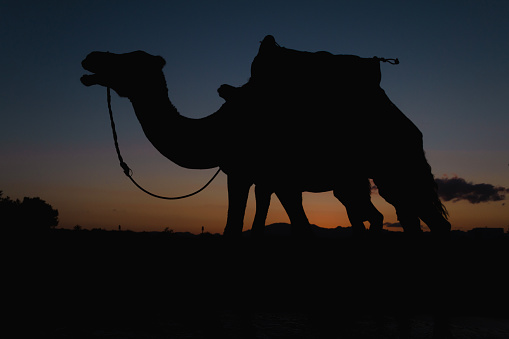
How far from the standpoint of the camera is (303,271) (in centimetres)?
592

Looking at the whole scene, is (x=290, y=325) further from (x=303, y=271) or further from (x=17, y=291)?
(x=17, y=291)

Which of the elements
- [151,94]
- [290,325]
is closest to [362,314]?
[290,325]

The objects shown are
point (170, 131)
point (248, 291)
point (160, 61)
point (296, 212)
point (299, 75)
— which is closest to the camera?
point (248, 291)

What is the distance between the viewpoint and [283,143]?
21.0 feet

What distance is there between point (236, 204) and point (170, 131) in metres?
1.59

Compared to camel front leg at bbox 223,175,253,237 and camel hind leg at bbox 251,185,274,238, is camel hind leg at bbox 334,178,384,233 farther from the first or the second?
camel front leg at bbox 223,175,253,237

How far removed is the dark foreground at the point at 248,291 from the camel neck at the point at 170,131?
154cm

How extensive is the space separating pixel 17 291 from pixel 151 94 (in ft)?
10.9

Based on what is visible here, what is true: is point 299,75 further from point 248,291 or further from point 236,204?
point 248,291

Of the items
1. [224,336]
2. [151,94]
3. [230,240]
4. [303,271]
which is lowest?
[224,336]

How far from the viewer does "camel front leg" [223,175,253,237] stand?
611cm

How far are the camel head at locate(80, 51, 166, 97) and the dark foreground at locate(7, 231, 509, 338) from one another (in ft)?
8.83

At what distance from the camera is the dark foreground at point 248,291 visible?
177 inches

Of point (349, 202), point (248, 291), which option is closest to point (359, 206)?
point (349, 202)
